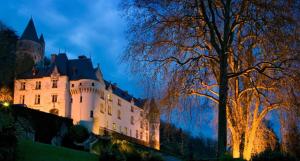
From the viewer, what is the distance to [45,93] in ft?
198

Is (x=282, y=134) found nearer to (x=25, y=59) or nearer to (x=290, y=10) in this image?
(x=290, y=10)

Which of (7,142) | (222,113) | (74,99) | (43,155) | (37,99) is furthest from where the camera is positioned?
(37,99)

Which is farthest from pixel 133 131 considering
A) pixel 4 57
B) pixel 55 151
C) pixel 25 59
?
pixel 55 151

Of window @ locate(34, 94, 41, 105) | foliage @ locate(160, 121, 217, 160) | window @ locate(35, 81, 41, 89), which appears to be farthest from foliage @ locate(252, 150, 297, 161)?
window @ locate(35, 81, 41, 89)

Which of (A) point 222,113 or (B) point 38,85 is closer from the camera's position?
(A) point 222,113

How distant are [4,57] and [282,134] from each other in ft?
124

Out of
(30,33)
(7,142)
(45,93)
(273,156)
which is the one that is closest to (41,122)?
(45,93)

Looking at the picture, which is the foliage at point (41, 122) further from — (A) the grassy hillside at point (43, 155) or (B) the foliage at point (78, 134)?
(A) the grassy hillside at point (43, 155)

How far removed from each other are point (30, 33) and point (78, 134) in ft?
150

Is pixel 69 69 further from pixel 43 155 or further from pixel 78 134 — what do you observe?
pixel 43 155

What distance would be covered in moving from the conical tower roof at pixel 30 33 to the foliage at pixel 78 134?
140 ft

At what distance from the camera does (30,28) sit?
278 feet

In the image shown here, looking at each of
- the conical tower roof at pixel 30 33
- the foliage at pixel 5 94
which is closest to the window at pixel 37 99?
the foliage at pixel 5 94

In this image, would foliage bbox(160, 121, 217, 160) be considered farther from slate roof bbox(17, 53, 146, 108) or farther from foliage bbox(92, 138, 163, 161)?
slate roof bbox(17, 53, 146, 108)
